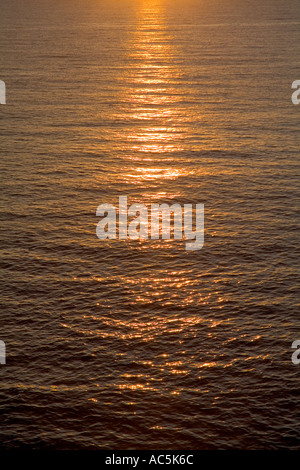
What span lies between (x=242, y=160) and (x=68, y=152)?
2084 centimetres

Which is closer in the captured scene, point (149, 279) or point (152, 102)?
point (149, 279)

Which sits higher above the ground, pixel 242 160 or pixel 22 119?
pixel 22 119

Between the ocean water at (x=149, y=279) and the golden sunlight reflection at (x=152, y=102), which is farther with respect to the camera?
the golden sunlight reflection at (x=152, y=102)

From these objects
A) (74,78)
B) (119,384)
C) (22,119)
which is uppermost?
(74,78)

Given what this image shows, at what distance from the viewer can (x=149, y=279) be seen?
52.3 metres

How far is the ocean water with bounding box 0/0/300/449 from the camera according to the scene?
125 feet

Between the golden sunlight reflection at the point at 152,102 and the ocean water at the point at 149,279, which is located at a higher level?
the golden sunlight reflection at the point at 152,102

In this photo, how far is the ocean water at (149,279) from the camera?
1499 inches

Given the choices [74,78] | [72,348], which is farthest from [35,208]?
[74,78]

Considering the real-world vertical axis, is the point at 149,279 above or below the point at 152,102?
below

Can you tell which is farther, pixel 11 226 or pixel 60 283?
pixel 11 226

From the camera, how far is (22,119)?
95.3 meters
